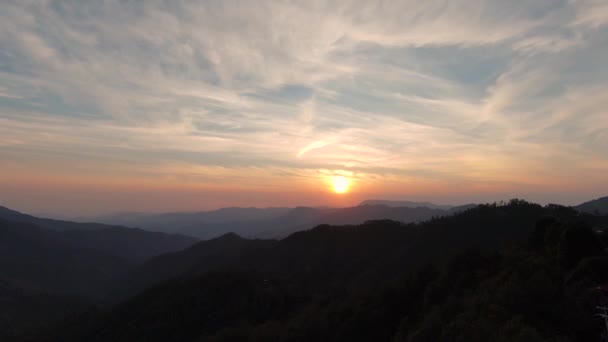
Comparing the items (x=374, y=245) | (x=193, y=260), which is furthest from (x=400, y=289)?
(x=193, y=260)

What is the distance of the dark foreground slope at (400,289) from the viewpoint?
23.0 meters

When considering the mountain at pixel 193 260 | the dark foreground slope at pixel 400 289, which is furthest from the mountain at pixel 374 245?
the mountain at pixel 193 260

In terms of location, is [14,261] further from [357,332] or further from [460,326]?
[460,326]

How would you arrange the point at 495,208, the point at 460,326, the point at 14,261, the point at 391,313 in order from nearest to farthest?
the point at 460,326 < the point at 391,313 < the point at 495,208 < the point at 14,261

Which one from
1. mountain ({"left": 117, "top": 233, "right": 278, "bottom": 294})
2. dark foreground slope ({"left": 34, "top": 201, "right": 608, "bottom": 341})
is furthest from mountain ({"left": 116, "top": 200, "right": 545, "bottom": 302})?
mountain ({"left": 117, "top": 233, "right": 278, "bottom": 294})

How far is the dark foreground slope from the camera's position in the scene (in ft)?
75.6

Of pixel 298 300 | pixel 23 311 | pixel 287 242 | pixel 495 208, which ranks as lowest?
pixel 23 311

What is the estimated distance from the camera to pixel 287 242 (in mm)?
120875

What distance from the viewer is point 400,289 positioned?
4853cm

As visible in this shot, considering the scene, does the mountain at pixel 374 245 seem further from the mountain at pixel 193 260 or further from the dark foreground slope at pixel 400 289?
the mountain at pixel 193 260

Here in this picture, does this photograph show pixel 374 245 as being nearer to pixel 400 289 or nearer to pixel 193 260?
pixel 400 289

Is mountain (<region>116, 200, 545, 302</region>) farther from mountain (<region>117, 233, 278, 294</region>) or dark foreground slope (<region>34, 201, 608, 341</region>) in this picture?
mountain (<region>117, 233, 278, 294</region>)

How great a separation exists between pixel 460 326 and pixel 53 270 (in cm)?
21579

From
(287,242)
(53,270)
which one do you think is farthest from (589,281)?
(53,270)
